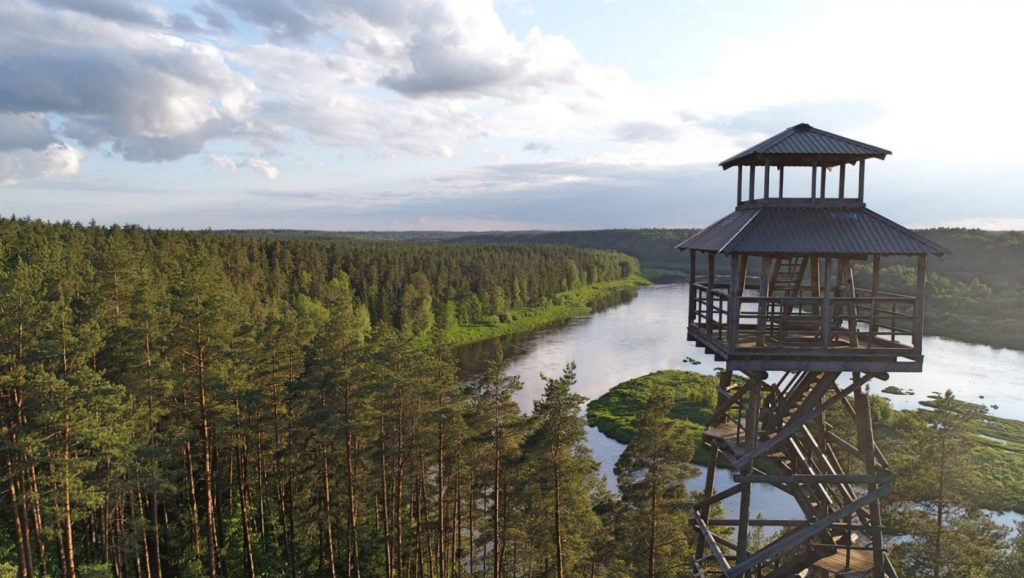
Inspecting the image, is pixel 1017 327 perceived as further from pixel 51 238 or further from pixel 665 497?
pixel 51 238

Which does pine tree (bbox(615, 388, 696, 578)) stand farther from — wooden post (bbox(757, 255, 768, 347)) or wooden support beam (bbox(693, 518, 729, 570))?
wooden post (bbox(757, 255, 768, 347))

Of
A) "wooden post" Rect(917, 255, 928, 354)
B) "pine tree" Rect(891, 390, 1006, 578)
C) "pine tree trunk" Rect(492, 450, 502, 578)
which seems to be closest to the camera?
"wooden post" Rect(917, 255, 928, 354)

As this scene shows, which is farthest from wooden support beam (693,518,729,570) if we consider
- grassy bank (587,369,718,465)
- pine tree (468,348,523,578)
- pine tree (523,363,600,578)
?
grassy bank (587,369,718,465)

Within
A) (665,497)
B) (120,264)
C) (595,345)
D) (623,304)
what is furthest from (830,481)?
(623,304)

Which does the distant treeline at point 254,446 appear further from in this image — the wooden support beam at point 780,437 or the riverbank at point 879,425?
the riverbank at point 879,425

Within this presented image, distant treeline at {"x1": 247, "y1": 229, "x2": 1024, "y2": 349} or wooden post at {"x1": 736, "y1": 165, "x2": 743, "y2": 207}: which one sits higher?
wooden post at {"x1": 736, "y1": 165, "x2": 743, "y2": 207}

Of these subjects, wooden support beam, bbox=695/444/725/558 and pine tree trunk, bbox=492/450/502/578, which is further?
pine tree trunk, bbox=492/450/502/578

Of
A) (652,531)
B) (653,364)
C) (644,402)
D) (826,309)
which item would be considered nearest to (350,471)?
(652,531)
